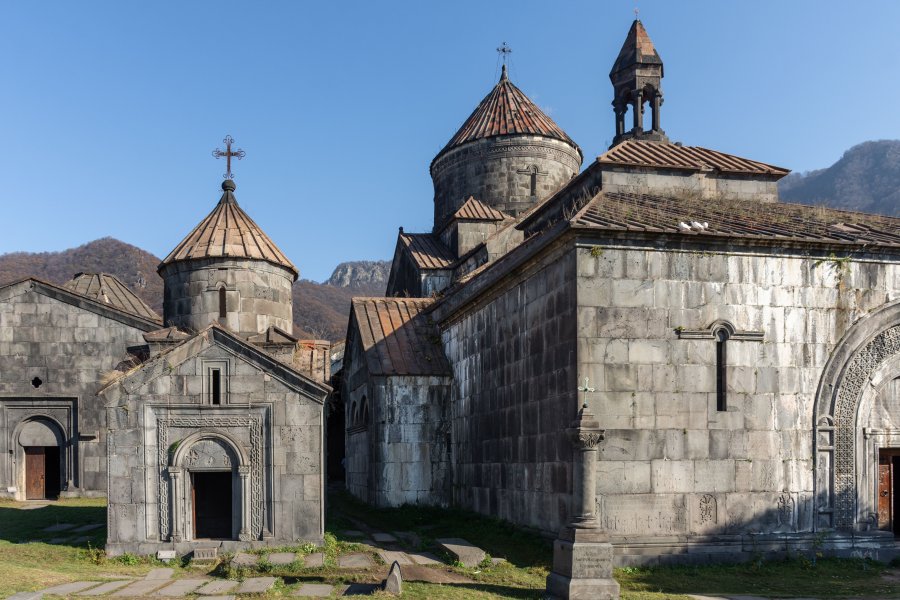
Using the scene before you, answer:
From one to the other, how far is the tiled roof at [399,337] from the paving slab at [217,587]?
7960mm

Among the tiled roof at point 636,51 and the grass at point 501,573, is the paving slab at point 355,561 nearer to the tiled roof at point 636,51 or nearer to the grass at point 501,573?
the grass at point 501,573

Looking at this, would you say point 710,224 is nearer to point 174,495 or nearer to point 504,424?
point 504,424

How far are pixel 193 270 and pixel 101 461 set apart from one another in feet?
20.8

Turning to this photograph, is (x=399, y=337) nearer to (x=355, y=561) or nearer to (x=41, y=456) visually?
(x=355, y=561)

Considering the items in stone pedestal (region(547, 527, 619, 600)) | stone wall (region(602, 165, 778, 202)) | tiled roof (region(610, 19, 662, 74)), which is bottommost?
stone pedestal (region(547, 527, 619, 600))

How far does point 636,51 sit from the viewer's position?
18250 millimetres

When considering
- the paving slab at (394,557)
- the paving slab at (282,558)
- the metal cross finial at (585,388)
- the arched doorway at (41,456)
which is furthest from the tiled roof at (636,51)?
the arched doorway at (41,456)

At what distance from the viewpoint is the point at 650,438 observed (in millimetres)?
11547

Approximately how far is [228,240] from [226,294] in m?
1.17

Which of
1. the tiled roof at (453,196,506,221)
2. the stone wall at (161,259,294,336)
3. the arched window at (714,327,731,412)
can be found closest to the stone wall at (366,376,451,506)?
the stone wall at (161,259,294,336)

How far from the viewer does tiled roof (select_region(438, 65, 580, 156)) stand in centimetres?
2494

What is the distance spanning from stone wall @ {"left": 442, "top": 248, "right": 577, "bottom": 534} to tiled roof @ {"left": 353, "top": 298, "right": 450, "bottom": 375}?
87 cm

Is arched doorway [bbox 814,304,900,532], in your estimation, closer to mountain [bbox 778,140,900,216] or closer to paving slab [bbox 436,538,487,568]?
paving slab [bbox 436,538,487,568]

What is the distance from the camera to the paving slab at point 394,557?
1213 cm
